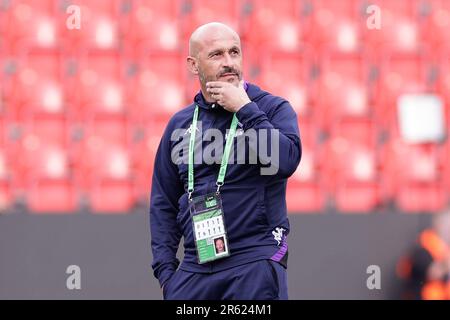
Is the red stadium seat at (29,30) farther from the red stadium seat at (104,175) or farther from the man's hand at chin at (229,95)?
the man's hand at chin at (229,95)

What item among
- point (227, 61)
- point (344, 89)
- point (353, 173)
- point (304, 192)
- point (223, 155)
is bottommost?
point (304, 192)

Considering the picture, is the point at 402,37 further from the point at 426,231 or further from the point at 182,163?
the point at 182,163

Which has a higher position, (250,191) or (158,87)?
(158,87)

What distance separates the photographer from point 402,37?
324 inches

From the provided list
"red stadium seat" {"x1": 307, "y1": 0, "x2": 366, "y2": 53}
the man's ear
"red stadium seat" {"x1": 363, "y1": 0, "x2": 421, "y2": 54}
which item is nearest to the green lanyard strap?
the man's ear

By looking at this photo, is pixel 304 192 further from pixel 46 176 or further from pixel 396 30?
pixel 46 176

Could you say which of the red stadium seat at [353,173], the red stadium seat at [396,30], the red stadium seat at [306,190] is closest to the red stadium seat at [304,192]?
the red stadium seat at [306,190]

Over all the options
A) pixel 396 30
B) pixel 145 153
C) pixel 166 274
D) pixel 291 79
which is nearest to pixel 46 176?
pixel 145 153

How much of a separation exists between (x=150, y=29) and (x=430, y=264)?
287 centimetres

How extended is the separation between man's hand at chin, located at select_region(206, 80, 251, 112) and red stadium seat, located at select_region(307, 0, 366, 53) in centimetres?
459

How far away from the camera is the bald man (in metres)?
3.47

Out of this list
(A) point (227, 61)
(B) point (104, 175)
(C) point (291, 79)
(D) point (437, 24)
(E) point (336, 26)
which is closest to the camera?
(A) point (227, 61)

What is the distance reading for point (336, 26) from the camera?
8.13 metres
